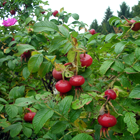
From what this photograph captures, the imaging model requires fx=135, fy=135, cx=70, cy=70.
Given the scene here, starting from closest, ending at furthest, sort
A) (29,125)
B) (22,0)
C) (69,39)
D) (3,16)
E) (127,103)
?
(69,39) < (127,103) < (29,125) < (22,0) < (3,16)

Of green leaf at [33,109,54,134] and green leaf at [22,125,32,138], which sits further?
green leaf at [22,125,32,138]

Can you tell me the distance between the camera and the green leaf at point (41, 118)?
0.64 metres

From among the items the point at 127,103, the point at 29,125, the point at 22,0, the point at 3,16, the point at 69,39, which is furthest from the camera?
the point at 3,16

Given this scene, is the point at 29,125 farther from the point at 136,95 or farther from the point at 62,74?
the point at 136,95

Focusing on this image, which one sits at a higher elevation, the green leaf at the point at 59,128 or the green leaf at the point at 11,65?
the green leaf at the point at 11,65

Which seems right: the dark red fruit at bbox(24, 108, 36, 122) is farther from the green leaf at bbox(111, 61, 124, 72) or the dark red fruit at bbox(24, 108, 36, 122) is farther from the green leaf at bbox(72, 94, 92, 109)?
the green leaf at bbox(111, 61, 124, 72)

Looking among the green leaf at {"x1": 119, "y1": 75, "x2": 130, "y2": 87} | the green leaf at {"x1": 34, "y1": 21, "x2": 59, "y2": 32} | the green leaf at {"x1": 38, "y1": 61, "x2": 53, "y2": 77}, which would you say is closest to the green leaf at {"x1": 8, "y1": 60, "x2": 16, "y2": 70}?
the green leaf at {"x1": 38, "y1": 61, "x2": 53, "y2": 77}

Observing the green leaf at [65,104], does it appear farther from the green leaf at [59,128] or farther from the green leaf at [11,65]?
the green leaf at [11,65]

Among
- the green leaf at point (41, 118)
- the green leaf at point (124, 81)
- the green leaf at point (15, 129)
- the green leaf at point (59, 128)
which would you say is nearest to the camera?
the green leaf at point (41, 118)

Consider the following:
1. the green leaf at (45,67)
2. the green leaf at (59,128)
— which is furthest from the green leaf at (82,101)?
the green leaf at (45,67)

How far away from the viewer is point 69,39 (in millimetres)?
697

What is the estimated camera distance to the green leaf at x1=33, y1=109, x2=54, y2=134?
0.64 m

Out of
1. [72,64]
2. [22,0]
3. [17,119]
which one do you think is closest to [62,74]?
[72,64]

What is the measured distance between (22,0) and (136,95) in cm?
214
